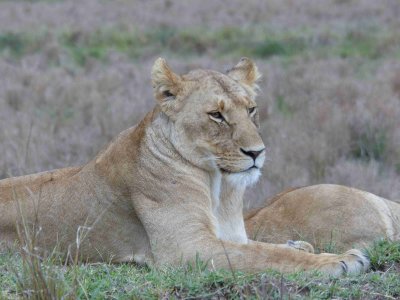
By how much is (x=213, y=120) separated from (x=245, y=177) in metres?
0.32

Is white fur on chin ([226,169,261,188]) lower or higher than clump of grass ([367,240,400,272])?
higher

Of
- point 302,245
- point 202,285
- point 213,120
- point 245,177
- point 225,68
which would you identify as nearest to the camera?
point 202,285

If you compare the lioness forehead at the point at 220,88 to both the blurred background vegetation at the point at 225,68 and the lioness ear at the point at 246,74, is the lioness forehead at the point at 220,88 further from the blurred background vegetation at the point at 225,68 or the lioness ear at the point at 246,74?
the blurred background vegetation at the point at 225,68

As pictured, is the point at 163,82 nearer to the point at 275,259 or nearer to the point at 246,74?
the point at 246,74

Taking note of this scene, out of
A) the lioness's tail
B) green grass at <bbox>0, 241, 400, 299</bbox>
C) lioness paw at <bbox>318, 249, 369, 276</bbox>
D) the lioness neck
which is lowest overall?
the lioness's tail

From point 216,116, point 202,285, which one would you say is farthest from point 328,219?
point 202,285

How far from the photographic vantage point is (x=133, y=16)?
65.6 ft

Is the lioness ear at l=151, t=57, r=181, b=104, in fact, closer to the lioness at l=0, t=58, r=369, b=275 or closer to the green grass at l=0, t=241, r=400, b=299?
the lioness at l=0, t=58, r=369, b=275

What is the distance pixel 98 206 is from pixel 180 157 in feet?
1.58

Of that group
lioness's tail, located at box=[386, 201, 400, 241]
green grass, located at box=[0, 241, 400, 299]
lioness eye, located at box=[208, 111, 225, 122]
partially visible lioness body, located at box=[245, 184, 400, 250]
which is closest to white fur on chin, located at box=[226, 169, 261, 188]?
lioness eye, located at box=[208, 111, 225, 122]

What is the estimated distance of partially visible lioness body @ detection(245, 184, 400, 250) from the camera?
523 centimetres

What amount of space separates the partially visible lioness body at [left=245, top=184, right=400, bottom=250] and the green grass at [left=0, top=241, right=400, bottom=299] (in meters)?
1.08

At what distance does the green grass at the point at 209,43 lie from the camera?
15.6m

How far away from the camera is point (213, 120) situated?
15.3ft
